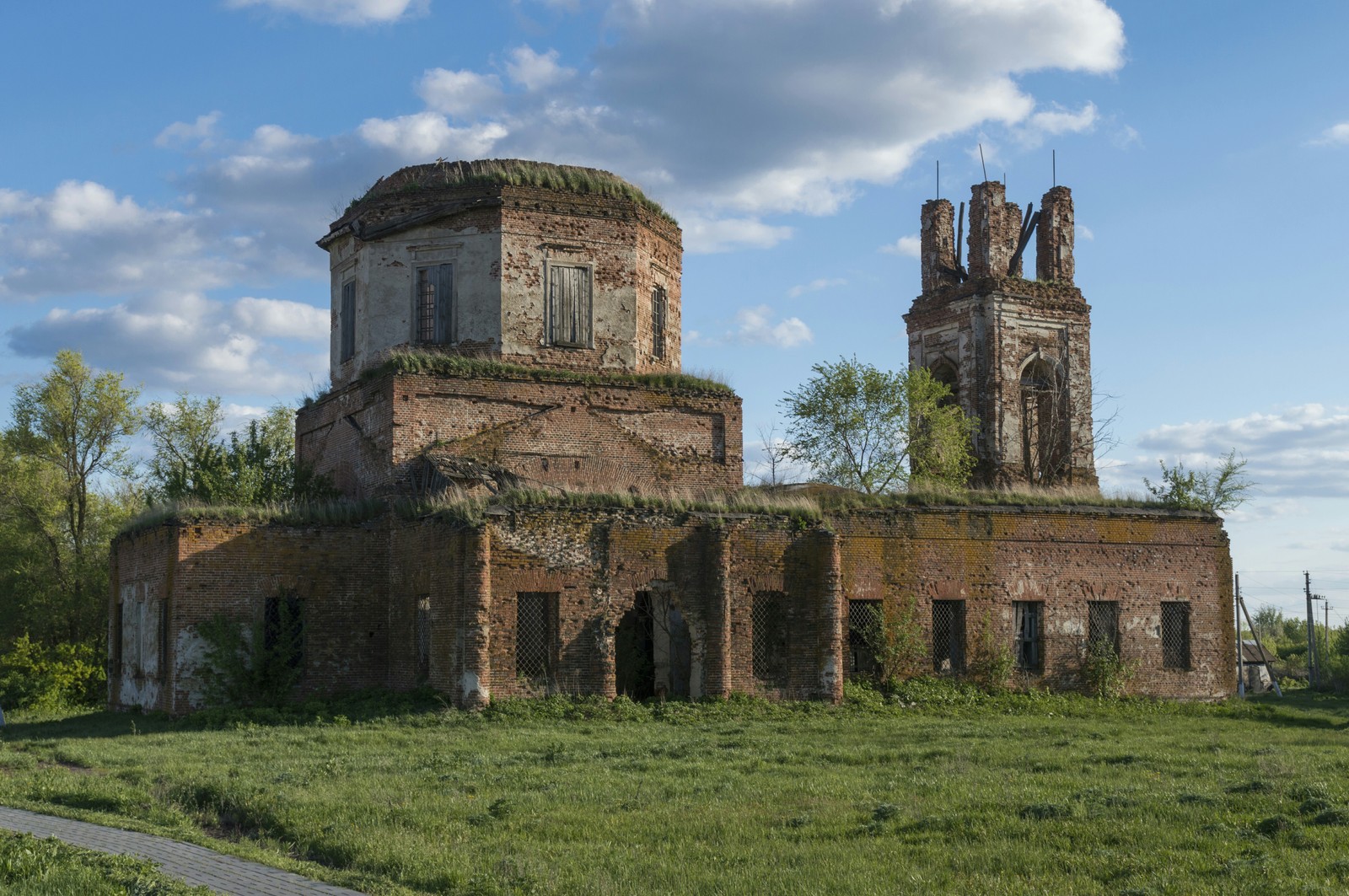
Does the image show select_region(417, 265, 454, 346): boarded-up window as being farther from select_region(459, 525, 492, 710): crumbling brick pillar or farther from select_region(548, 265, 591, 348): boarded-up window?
select_region(459, 525, 492, 710): crumbling brick pillar

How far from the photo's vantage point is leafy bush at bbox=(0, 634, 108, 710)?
30.5m

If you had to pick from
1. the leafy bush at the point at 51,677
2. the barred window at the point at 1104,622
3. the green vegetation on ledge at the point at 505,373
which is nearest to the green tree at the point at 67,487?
the leafy bush at the point at 51,677

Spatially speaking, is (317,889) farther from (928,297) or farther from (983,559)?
(928,297)

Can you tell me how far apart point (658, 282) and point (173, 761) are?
15.2 m

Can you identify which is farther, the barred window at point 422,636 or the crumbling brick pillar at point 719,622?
the barred window at point 422,636

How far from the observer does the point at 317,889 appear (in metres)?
8.96

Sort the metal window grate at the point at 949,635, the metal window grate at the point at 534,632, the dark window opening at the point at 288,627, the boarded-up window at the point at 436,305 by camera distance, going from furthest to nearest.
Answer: the boarded-up window at the point at 436,305
the metal window grate at the point at 949,635
the dark window opening at the point at 288,627
the metal window grate at the point at 534,632

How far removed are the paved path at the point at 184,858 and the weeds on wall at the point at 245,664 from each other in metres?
8.96

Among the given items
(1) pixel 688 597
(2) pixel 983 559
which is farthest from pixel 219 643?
(2) pixel 983 559

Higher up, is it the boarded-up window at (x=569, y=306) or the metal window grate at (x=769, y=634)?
the boarded-up window at (x=569, y=306)

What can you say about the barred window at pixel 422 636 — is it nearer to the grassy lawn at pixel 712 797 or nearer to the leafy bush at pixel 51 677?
the grassy lawn at pixel 712 797

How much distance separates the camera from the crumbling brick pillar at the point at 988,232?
34812mm

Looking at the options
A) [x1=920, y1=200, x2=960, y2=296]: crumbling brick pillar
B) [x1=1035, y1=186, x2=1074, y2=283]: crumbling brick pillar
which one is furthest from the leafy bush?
[x1=1035, y1=186, x2=1074, y2=283]: crumbling brick pillar

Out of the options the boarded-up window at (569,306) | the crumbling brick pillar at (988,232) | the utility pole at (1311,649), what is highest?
the crumbling brick pillar at (988,232)
